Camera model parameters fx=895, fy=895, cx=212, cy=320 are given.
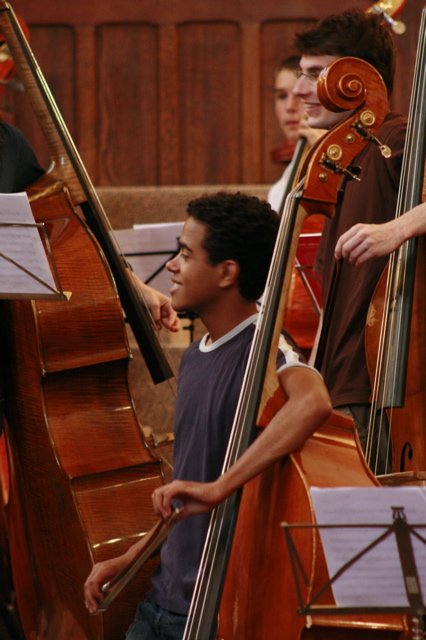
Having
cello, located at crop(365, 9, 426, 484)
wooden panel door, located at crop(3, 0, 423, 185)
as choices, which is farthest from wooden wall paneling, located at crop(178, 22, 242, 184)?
cello, located at crop(365, 9, 426, 484)

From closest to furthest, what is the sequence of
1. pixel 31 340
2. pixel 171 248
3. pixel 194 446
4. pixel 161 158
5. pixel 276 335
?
1. pixel 276 335
2. pixel 194 446
3. pixel 31 340
4. pixel 171 248
5. pixel 161 158

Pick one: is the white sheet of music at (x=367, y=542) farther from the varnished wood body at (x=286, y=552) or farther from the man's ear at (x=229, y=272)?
the man's ear at (x=229, y=272)

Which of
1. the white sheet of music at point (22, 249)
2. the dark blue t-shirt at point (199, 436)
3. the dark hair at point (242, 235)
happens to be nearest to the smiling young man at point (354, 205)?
the dark hair at point (242, 235)

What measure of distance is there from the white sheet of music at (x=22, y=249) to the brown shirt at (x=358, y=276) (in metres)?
0.69

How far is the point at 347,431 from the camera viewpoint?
5.13ft

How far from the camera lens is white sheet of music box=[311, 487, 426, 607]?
4.21 feet

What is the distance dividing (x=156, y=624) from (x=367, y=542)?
655mm

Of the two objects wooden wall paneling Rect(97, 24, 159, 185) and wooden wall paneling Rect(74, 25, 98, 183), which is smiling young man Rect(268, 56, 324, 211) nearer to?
wooden wall paneling Rect(97, 24, 159, 185)

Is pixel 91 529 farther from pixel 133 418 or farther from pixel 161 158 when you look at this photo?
pixel 161 158

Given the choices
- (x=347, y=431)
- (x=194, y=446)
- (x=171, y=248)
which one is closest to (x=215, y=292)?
(x=194, y=446)

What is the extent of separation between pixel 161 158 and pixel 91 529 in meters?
2.95

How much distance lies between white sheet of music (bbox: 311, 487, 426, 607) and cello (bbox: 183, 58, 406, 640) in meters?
0.04

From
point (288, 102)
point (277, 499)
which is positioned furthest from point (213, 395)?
point (288, 102)

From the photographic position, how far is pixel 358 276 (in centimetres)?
225
